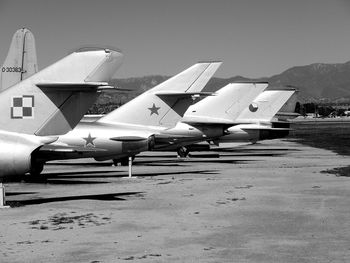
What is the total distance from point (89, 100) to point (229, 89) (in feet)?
60.8

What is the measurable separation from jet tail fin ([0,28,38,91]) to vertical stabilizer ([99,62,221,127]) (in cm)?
615

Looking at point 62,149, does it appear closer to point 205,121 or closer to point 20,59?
point 20,59

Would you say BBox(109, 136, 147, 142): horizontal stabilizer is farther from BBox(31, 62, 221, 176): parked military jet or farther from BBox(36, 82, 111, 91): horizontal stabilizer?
BBox(36, 82, 111, 91): horizontal stabilizer

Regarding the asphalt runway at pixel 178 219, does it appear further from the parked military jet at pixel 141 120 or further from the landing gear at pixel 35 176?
the parked military jet at pixel 141 120

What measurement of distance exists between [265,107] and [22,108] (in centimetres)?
2943

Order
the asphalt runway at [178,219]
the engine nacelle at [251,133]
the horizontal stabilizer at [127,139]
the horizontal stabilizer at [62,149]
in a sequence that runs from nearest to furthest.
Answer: the asphalt runway at [178,219] < the horizontal stabilizer at [62,149] < the horizontal stabilizer at [127,139] < the engine nacelle at [251,133]

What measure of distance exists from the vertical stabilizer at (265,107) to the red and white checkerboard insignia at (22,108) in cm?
2734

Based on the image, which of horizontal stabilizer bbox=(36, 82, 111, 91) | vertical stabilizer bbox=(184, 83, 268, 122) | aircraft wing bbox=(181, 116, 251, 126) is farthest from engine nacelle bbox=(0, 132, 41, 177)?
vertical stabilizer bbox=(184, 83, 268, 122)

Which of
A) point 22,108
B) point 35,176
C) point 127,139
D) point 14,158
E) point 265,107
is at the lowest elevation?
point 35,176

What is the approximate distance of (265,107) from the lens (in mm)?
43750

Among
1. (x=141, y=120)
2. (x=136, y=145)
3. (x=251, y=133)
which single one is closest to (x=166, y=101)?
(x=141, y=120)

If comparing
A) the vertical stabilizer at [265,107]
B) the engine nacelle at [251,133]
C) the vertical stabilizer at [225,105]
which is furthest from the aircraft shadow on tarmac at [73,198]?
the vertical stabilizer at [265,107]

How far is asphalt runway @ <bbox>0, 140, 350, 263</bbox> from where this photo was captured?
10.7m

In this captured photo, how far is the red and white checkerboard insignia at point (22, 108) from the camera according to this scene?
16.6 metres
